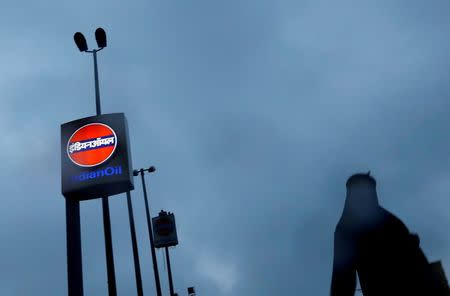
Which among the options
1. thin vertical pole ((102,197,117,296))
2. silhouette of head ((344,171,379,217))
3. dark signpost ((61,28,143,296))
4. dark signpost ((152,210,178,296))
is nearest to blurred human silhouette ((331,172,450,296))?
silhouette of head ((344,171,379,217))

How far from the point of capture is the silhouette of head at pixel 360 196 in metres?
2.08

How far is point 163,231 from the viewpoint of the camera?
27.8 meters

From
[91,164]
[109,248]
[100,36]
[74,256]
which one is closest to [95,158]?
[91,164]

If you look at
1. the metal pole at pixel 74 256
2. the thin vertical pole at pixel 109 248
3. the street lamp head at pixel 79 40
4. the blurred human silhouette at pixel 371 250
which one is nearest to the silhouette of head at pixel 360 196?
the blurred human silhouette at pixel 371 250

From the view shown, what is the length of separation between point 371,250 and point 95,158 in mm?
9789

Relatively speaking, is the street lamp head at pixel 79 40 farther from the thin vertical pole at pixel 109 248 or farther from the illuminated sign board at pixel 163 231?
the illuminated sign board at pixel 163 231

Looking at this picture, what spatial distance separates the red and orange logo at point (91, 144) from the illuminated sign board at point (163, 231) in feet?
55.7

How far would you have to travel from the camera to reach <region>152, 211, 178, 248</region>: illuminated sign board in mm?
27609

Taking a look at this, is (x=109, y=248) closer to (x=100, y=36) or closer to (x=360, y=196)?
(x=100, y=36)

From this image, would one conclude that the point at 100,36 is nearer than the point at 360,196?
No

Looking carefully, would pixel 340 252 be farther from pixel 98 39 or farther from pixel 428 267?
pixel 98 39

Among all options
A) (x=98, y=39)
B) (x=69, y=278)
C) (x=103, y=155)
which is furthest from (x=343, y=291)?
(x=98, y=39)

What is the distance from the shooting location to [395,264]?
213 cm

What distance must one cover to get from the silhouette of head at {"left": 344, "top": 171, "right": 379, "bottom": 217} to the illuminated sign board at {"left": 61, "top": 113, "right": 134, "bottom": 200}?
9.39 metres
